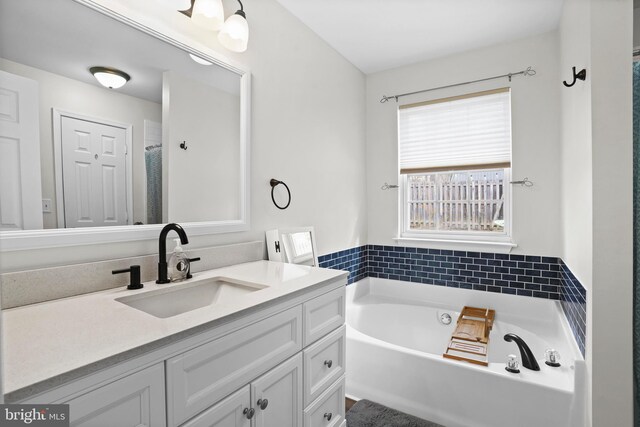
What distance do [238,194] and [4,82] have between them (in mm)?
1038

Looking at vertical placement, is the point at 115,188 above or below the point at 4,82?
below

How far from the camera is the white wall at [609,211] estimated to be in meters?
1.45

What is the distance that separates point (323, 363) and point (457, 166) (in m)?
2.10

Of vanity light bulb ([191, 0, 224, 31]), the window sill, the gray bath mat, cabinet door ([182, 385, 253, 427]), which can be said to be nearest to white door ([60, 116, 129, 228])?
vanity light bulb ([191, 0, 224, 31])

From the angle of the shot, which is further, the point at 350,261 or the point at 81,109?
the point at 350,261

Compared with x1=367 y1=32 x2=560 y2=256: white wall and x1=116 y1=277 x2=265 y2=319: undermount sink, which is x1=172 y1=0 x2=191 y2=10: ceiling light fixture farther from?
x1=367 y1=32 x2=560 y2=256: white wall

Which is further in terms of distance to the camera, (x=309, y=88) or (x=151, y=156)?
(x=309, y=88)

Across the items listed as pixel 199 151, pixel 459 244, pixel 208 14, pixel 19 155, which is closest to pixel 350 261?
pixel 459 244

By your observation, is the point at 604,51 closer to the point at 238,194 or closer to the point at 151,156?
the point at 238,194

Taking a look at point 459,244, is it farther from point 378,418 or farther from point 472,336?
point 378,418

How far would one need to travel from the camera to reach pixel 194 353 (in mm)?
956

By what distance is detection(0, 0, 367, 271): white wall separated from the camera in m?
1.89

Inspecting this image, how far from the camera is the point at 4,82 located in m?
1.07

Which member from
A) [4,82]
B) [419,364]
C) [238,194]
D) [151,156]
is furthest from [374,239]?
[4,82]
